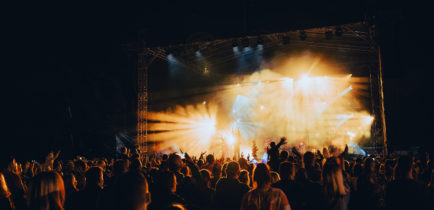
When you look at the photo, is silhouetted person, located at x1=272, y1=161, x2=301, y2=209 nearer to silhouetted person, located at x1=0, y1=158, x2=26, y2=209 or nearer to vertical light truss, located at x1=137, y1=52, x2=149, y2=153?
silhouetted person, located at x1=0, y1=158, x2=26, y2=209

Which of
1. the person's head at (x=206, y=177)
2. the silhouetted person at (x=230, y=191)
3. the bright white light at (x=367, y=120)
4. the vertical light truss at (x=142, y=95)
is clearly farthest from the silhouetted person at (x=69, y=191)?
the bright white light at (x=367, y=120)

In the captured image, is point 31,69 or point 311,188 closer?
point 311,188

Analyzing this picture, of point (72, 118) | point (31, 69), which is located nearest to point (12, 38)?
point (31, 69)

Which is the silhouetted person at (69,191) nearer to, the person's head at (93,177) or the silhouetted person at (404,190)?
the person's head at (93,177)

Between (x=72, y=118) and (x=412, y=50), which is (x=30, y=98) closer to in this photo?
(x=72, y=118)

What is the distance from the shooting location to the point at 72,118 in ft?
62.9

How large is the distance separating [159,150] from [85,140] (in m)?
4.61

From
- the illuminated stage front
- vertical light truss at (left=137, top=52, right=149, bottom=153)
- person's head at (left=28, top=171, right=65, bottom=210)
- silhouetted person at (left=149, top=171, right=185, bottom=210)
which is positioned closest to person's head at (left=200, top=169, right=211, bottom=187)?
silhouetted person at (left=149, top=171, right=185, bottom=210)

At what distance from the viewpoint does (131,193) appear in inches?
117

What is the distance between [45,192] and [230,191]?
6.67 feet

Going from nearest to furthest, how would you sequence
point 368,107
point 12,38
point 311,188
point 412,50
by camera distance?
point 311,188 < point 12,38 < point 412,50 < point 368,107

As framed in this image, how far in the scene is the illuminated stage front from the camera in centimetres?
2189

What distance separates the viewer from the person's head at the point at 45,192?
350 centimetres

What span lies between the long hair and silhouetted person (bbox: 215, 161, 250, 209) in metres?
1.05
